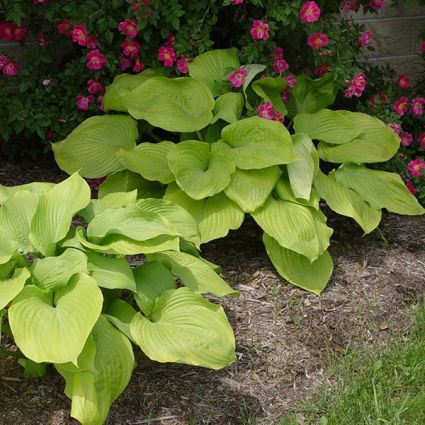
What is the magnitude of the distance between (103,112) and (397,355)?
1922 millimetres

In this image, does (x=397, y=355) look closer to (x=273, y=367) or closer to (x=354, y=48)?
(x=273, y=367)

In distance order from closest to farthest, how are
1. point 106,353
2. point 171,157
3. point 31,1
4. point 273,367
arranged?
point 106,353
point 273,367
point 171,157
point 31,1

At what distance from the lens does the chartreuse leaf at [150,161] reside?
11.5 ft

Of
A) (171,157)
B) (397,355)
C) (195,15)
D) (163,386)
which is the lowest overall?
(397,355)

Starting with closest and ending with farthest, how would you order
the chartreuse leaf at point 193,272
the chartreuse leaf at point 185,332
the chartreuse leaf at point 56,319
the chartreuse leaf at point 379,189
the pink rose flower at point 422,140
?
the chartreuse leaf at point 56,319, the chartreuse leaf at point 185,332, the chartreuse leaf at point 193,272, the chartreuse leaf at point 379,189, the pink rose flower at point 422,140

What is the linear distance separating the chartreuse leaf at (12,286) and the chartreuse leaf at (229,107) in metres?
1.41

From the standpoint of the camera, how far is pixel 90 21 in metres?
3.85

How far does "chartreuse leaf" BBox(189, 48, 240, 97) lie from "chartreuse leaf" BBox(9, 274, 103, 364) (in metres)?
1.60

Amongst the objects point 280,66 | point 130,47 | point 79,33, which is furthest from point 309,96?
point 79,33

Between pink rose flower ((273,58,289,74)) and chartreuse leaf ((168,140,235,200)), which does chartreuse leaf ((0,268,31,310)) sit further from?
pink rose flower ((273,58,289,74))

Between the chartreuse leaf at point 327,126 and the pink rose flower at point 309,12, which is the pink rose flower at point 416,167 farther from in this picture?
the pink rose flower at point 309,12

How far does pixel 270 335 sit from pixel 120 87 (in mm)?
1444

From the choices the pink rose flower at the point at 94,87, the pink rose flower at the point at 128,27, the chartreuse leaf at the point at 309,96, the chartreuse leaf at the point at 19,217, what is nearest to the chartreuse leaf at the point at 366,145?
the chartreuse leaf at the point at 309,96

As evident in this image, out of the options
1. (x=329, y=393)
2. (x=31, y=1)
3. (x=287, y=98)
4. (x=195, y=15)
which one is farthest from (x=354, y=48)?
(x=329, y=393)
